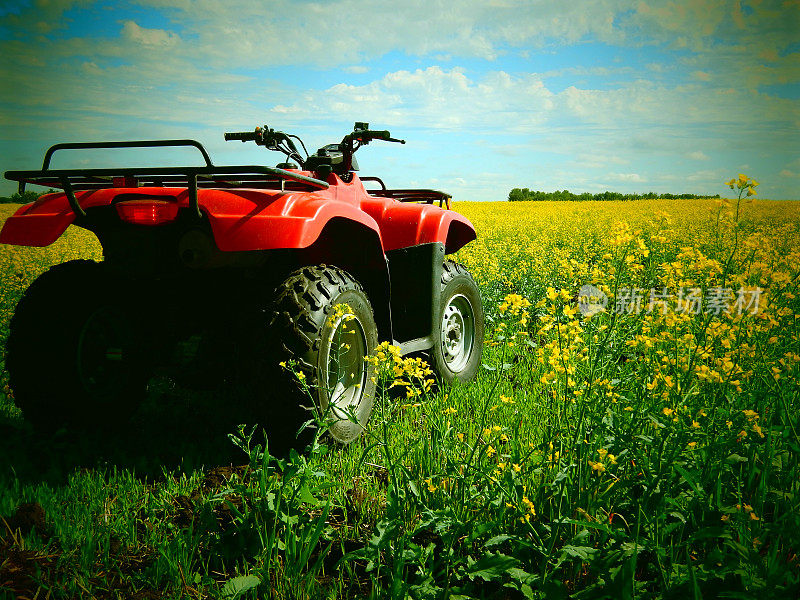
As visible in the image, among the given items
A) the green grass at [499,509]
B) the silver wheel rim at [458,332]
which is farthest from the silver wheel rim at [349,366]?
the silver wheel rim at [458,332]

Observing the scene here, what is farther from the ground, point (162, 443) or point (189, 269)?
point (189, 269)

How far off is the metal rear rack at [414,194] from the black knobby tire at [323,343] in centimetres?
172

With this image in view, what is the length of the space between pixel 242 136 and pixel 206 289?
1148 millimetres

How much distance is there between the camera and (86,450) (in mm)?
2914

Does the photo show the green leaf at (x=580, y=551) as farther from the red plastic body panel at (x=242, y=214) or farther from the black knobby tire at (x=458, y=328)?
the black knobby tire at (x=458, y=328)

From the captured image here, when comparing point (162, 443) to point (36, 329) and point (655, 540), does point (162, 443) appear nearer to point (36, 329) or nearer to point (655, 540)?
point (36, 329)

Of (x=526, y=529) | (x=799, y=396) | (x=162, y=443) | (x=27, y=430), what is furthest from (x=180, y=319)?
(x=799, y=396)

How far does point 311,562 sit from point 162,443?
4.58 ft

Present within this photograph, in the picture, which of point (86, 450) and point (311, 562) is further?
point (86, 450)

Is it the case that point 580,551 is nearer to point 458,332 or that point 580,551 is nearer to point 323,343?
point 323,343

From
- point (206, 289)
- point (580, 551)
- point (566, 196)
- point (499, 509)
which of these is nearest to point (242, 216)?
point (206, 289)

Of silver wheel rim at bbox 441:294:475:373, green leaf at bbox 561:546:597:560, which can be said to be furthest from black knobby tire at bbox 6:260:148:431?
green leaf at bbox 561:546:597:560

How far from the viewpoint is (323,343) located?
2588mm

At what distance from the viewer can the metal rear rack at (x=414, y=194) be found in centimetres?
438
